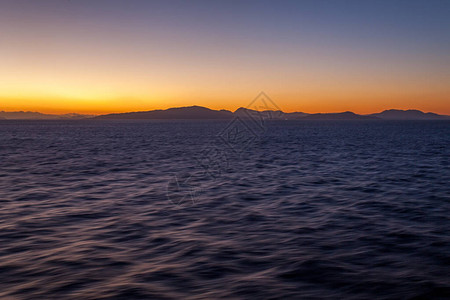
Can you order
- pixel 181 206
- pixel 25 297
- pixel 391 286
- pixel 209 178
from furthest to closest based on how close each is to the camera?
pixel 209 178 → pixel 181 206 → pixel 391 286 → pixel 25 297

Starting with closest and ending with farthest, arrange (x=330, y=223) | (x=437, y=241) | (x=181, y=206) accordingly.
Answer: (x=437, y=241) → (x=330, y=223) → (x=181, y=206)

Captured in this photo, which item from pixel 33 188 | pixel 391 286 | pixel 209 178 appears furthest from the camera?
pixel 209 178

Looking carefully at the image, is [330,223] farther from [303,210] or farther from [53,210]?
[53,210]

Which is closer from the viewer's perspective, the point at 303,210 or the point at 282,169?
the point at 303,210

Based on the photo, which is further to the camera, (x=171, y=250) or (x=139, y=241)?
(x=139, y=241)

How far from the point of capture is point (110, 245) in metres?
10.7

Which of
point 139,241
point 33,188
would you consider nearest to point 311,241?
point 139,241

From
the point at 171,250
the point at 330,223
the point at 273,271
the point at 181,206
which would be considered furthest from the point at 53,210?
the point at 330,223

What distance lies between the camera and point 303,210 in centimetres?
1530

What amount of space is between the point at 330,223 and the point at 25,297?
10129 millimetres

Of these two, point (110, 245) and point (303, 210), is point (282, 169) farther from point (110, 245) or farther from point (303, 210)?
point (110, 245)

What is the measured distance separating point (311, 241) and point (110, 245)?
633cm

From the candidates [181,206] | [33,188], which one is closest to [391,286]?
[181,206]

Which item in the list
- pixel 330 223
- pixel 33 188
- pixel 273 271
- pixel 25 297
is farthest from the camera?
pixel 33 188
